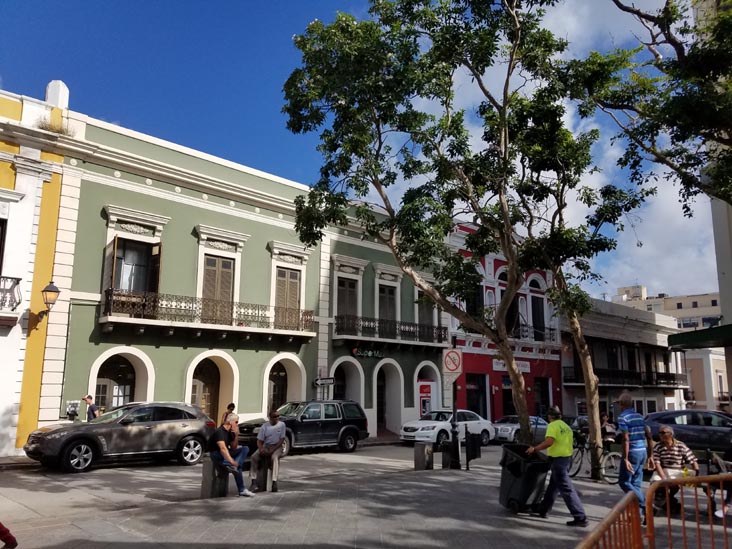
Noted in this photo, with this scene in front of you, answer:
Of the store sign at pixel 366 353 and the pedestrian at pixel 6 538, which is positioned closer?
the pedestrian at pixel 6 538

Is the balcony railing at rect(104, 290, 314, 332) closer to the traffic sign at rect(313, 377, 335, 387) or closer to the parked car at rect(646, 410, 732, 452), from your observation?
the traffic sign at rect(313, 377, 335, 387)

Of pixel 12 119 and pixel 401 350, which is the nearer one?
pixel 12 119

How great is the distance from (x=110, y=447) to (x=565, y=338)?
2829 centimetres

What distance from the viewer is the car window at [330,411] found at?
1997 cm

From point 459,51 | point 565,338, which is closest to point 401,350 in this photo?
point 565,338

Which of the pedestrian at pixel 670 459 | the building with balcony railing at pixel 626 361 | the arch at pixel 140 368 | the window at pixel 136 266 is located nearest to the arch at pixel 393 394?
the arch at pixel 140 368

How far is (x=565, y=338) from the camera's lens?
121 ft

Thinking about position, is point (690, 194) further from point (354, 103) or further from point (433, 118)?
point (354, 103)

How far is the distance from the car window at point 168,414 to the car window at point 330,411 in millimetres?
5099

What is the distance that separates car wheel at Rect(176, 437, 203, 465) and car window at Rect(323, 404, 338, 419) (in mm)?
4656

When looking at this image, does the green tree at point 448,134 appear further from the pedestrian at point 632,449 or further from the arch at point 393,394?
the arch at point 393,394

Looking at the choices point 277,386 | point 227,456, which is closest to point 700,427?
point 277,386

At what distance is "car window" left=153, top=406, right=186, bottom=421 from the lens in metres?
15.7

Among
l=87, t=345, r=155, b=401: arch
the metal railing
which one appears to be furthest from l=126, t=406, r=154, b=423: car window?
the metal railing
